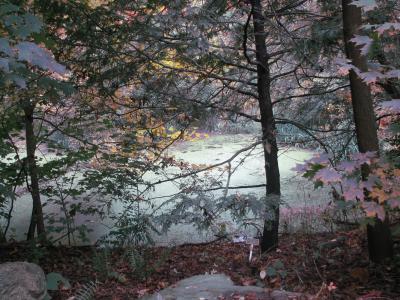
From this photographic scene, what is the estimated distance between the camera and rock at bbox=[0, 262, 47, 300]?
3387 mm

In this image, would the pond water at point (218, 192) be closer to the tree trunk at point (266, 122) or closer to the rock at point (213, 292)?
the tree trunk at point (266, 122)

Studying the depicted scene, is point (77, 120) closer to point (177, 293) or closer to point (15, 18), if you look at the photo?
point (177, 293)

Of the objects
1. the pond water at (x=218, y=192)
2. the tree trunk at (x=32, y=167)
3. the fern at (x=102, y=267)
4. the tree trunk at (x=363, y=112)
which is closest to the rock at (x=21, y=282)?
the fern at (x=102, y=267)

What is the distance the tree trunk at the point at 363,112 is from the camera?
330 cm

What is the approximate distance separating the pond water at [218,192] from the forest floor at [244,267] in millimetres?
425

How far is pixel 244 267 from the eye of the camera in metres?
4.88

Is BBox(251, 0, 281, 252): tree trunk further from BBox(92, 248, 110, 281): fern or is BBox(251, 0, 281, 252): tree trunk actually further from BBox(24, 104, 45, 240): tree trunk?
BBox(24, 104, 45, 240): tree trunk

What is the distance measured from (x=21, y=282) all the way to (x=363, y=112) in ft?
9.49

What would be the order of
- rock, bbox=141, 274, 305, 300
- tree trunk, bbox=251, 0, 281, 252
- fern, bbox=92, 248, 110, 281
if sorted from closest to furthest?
rock, bbox=141, 274, 305, 300 → fern, bbox=92, 248, 110, 281 → tree trunk, bbox=251, 0, 281, 252

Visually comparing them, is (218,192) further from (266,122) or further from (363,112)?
(363,112)

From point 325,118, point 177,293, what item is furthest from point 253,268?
point 325,118

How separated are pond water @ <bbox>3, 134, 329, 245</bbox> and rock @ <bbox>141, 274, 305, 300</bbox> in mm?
1143

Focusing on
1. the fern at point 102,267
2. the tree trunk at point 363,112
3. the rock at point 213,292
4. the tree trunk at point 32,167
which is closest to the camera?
the rock at point 213,292

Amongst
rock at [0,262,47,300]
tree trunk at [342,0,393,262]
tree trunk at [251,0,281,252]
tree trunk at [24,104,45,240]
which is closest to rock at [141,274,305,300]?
rock at [0,262,47,300]
